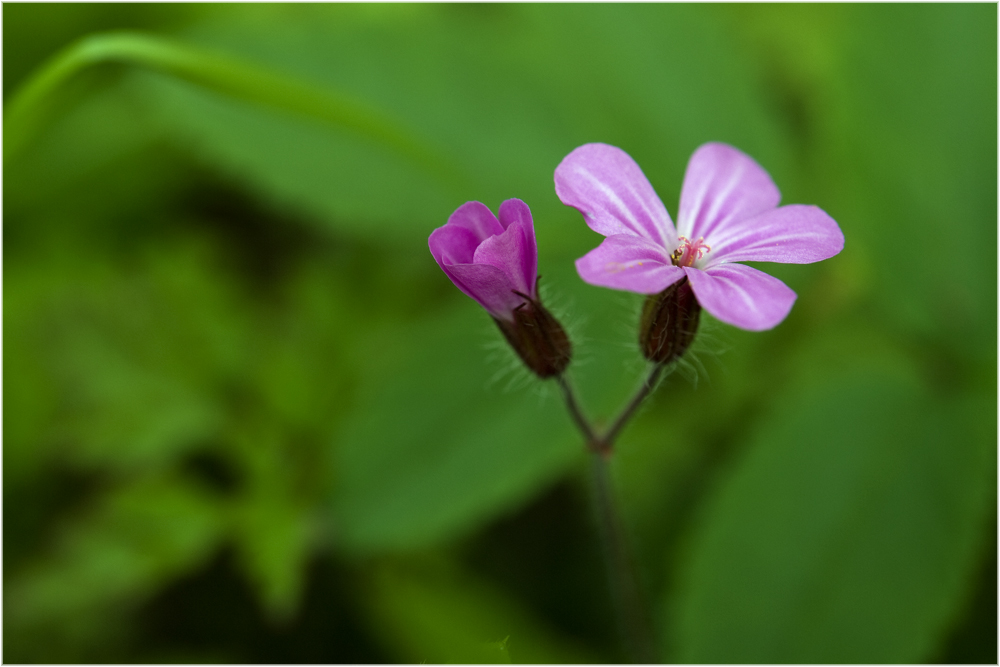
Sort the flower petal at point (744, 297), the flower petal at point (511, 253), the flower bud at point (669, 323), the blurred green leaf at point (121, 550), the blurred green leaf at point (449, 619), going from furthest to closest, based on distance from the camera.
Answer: the blurred green leaf at point (449, 619), the blurred green leaf at point (121, 550), the flower bud at point (669, 323), the flower petal at point (511, 253), the flower petal at point (744, 297)

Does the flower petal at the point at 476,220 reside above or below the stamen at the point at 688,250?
above

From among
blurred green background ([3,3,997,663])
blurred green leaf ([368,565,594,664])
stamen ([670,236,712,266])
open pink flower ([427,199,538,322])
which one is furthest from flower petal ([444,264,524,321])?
blurred green leaf ([368,565,594,664])

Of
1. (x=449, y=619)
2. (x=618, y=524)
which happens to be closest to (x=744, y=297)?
(x=618, y=524)

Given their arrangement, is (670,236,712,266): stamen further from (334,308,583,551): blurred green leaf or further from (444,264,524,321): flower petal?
(334,308,583,551): blurred green leaf

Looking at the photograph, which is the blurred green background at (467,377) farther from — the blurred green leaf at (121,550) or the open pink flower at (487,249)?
the open pink flower at (487,249)

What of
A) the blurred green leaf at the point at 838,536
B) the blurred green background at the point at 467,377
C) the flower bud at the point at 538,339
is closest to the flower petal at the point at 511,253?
the flower bud at the point at 538,339

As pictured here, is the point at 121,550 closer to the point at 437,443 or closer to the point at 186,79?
the point at 437,443

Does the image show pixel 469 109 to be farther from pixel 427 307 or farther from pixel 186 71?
pixel 186 71

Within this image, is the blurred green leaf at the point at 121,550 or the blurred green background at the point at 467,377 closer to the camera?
the blurred green background at the point at 467,377
